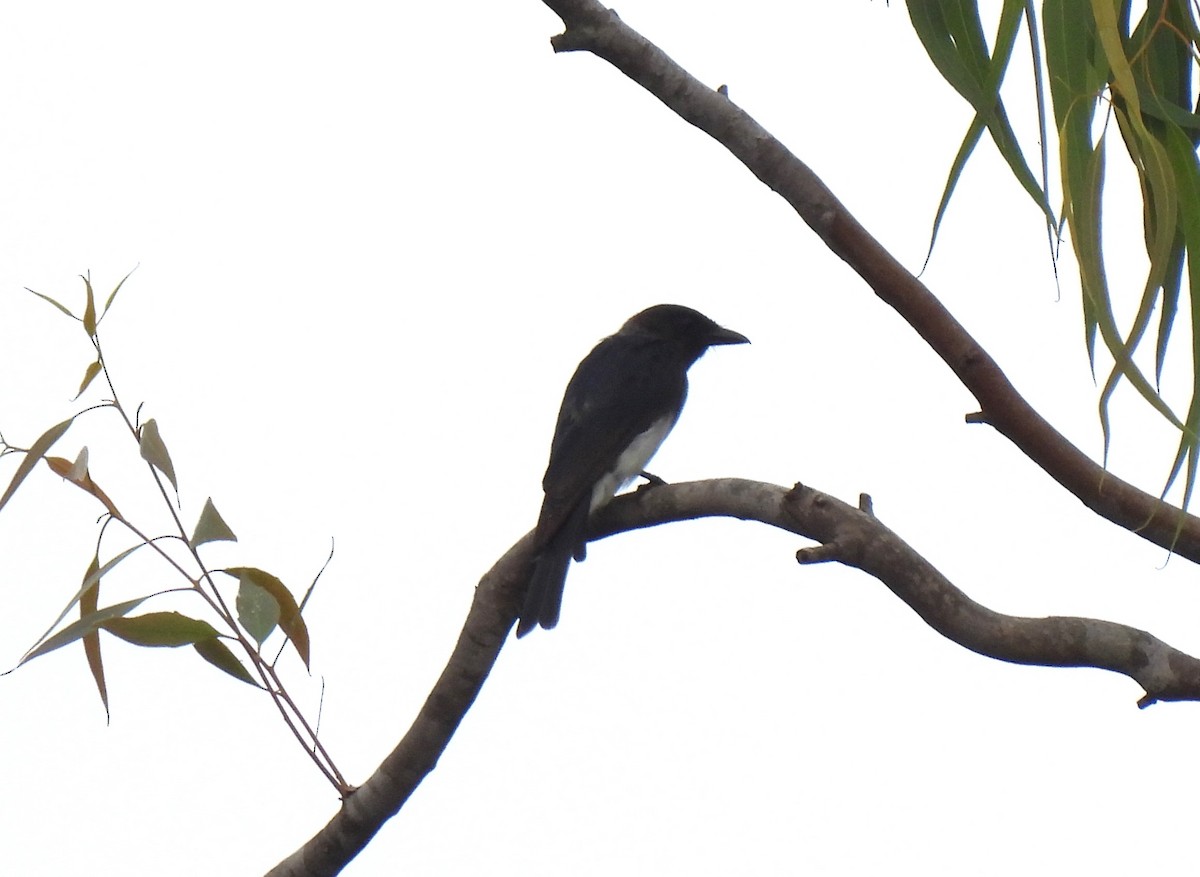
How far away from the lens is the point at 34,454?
6.12 feet

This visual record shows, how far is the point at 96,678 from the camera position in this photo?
207 cm

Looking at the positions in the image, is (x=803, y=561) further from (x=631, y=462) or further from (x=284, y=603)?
(x=631, y=462)

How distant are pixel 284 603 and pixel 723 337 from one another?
3052 millimetres

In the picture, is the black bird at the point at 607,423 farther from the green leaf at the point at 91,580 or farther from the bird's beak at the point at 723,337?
the green leaf at the point at 91,580

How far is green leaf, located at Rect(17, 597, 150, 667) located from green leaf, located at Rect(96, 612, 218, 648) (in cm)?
10

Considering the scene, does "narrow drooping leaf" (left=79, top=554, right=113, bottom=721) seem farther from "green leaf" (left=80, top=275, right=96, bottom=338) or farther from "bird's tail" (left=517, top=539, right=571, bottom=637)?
"bird's tail" (left=517, top=539, right=571, bottom=637)

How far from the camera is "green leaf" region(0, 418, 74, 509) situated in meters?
1.87

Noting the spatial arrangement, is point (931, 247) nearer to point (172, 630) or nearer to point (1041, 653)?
point (1041, 653)

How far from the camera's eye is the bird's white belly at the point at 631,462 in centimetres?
390

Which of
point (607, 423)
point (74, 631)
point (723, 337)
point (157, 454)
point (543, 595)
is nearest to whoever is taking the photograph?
point (74, 631)

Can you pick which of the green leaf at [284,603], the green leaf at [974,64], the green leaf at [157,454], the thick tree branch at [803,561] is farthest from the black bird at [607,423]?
the green leaf at [974,64]

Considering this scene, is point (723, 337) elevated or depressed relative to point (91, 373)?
elevated

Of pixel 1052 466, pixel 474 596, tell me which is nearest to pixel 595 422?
pixel 474 596

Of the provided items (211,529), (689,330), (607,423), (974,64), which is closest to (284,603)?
(211,529)
